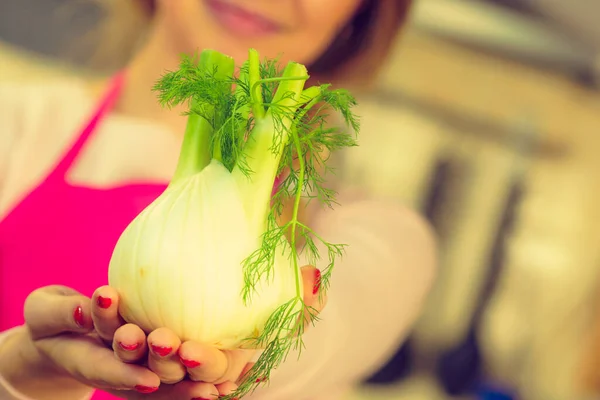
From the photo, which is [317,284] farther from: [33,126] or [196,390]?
[33,126]

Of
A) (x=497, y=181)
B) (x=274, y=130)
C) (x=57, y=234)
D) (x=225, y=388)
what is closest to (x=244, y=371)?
(x=225, y=388)

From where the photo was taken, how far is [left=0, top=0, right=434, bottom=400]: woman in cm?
39

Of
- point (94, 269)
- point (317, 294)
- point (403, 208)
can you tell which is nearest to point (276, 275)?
point (317, 294)

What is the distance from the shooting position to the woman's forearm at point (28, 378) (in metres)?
0.37

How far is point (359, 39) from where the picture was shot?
0.57 m

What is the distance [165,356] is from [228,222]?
0.07 metres

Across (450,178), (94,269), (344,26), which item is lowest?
(94,269)

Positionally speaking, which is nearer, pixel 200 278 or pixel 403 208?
pixel 200 278

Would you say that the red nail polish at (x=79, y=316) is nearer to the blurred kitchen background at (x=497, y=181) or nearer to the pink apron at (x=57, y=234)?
the pink apron at (x=57, y=234)

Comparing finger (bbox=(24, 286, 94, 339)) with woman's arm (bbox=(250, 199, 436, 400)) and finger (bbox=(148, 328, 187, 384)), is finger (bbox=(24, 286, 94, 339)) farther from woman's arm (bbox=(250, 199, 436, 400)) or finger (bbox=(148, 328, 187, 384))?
woman's arm (bbox=(250, 199, 436, 400))

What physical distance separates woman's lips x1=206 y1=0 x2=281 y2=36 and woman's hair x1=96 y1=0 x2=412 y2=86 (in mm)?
56

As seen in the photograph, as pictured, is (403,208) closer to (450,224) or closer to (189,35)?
(450,224)

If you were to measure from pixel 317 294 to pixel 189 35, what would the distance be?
0.29 meters

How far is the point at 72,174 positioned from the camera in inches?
21.4
